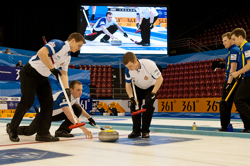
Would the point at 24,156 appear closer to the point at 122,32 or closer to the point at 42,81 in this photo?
the point at 42,81

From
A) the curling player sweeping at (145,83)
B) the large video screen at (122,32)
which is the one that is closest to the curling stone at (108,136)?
the curling player sweeping at (145,83)

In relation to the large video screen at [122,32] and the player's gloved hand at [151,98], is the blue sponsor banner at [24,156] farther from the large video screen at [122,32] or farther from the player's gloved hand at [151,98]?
the large video screen at [122,32]

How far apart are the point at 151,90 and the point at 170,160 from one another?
1851 millimetres

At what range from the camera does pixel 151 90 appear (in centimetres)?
400

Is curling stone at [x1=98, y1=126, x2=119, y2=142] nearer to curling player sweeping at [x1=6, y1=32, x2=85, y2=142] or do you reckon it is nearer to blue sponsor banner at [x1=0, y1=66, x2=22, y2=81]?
curling player sweeping at [x1=6, y1=32, x2=85, y2=142]

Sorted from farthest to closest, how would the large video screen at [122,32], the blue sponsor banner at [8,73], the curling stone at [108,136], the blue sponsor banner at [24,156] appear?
the large video screen at [122,32] < the blue sponsor banner at [8,73] < the curling stone at [108,136] < the blue sponsor banner at [24,156]

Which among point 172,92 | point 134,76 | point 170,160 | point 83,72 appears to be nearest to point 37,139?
point 134,76

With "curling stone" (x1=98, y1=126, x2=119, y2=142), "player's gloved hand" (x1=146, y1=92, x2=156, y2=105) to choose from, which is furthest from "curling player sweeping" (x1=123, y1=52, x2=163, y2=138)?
"curling stone" (x1=98, y1=126, x2=119, y2=142)

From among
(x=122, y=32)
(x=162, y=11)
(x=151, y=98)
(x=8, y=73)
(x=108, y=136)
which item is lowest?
(x=108, y=136)

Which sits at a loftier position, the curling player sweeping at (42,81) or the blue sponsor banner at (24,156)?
the curling player sweeping at (42,81)

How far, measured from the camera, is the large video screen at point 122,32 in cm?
1753

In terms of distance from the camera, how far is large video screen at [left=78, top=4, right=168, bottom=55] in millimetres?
17531

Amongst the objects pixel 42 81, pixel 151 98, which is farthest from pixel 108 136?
pixel 42 81

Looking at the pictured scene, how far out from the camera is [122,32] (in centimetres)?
1775
